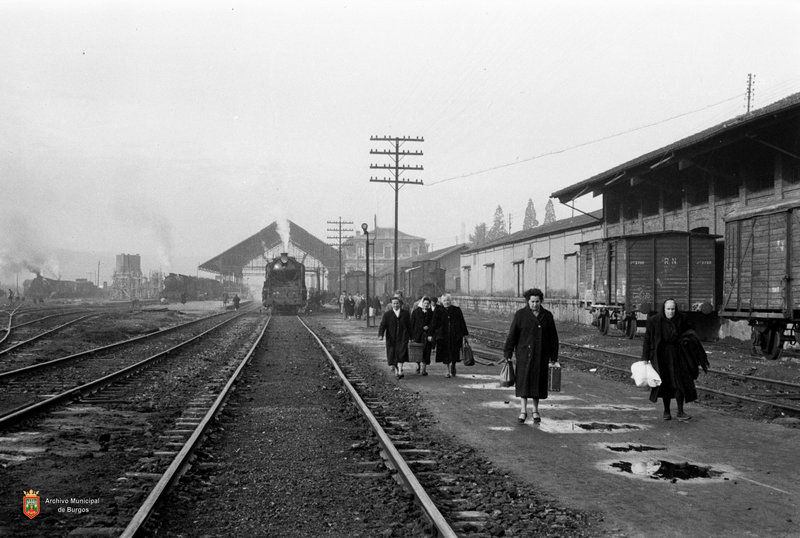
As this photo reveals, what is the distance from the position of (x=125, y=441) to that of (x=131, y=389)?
3.94 metres

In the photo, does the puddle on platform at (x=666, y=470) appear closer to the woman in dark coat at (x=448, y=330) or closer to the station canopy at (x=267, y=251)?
the woman in dark coat at (x=448, y=330)

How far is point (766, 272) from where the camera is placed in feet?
48.9

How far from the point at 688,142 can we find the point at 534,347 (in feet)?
48.5

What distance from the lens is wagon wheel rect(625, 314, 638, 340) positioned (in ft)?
69.5

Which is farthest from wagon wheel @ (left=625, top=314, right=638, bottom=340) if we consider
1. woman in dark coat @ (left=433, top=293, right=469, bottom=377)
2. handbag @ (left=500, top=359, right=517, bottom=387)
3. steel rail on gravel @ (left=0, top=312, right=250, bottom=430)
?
steel rail on gravel @ (left=0, top=312, right=250, bottom=430)

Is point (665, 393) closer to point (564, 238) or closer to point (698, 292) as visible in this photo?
point (698, 292)

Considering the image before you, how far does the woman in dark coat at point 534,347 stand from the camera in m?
7.89

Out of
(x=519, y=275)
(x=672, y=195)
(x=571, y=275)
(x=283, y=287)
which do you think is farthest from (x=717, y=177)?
(x=283, y=287)

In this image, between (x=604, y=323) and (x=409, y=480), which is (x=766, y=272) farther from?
(x=409, y=480)

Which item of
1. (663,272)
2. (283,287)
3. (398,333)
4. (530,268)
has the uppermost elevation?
(530,268)

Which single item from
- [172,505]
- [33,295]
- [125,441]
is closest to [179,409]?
[125,441]

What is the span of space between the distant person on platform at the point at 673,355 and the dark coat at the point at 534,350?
1162 millimetres

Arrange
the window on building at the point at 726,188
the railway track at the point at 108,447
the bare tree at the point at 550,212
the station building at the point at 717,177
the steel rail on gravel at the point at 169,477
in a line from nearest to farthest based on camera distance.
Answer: the steel rail on gravel at the point at 169,477, the railway track at the point at 108,447, the station building at the point at 717,177, the window on building at the point at 726,188, the bare tree at the point at 550,212

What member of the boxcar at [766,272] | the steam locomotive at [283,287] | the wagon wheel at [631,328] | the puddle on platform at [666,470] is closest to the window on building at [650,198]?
the wagon wheel at [631,328]
